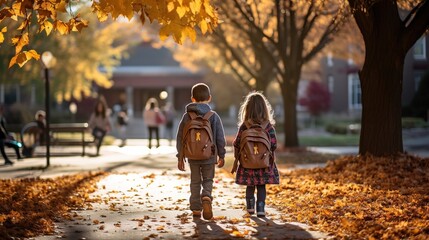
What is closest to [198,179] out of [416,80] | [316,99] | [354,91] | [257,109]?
[257,109]

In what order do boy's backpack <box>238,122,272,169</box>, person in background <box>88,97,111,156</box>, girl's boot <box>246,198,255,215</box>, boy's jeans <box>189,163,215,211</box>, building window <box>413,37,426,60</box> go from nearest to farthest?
boy's backpack <box>238,122,272,169</box>
boy's jeans <box>189,163,215,211</box>
girl's boot <box>246,198,255,215</box>
person in background <box>88,97,111,156</box>
building window <box>413,37,426,60</box>

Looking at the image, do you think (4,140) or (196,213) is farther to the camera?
(4,140)

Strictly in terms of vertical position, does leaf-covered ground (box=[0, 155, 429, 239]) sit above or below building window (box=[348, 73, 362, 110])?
below

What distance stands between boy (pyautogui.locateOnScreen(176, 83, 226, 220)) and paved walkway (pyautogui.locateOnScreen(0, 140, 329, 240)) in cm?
23

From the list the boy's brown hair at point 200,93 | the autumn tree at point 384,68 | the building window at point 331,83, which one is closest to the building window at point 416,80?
the building window at point 331,83

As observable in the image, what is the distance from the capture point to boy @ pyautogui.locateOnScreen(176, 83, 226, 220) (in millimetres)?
9492

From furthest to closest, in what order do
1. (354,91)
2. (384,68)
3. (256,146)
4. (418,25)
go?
(354,91), (384,68), (418,25), (256,146)

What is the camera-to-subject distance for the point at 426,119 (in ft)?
135

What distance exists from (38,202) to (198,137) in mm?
2750

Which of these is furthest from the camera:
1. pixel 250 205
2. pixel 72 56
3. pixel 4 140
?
pixel 72 56

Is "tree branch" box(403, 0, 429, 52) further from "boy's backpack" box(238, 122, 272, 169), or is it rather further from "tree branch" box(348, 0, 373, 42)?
"boy's backpack" box(238, 122, 272, 169)

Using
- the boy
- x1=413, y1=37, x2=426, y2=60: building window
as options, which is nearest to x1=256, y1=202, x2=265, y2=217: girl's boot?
the boy

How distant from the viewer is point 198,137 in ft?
30.8

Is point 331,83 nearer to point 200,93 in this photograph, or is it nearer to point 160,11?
point 200,93
